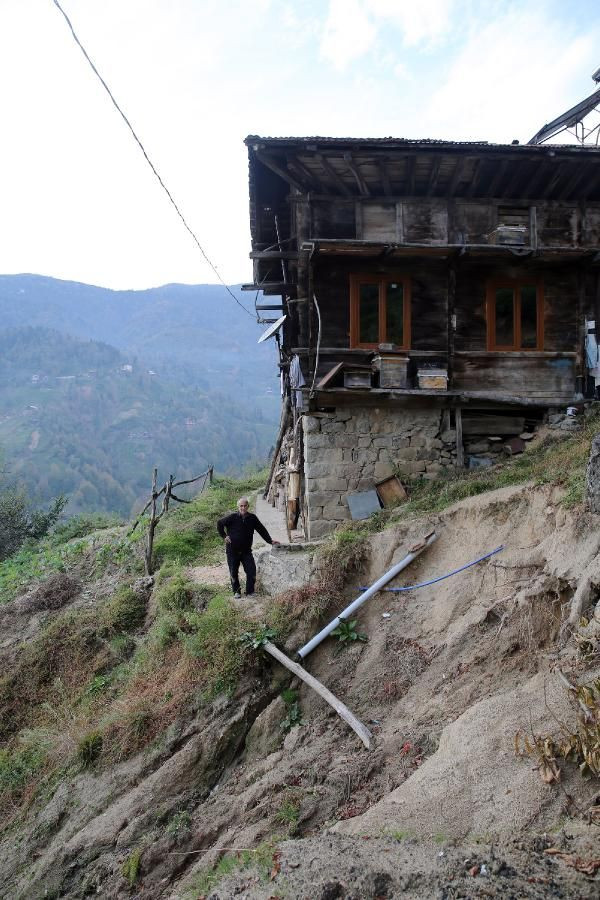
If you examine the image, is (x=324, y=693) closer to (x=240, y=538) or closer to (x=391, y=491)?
(x=240, y=538)

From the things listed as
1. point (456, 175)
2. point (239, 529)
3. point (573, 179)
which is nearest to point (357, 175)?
point (456, 175)

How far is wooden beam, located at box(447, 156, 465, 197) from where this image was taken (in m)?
11.5

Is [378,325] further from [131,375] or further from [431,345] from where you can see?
[131,375]

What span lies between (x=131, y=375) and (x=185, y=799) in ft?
315

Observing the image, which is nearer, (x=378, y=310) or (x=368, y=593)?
(x=368, y=593)

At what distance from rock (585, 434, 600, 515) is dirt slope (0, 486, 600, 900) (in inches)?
10.4

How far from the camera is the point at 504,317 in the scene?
12633 mm

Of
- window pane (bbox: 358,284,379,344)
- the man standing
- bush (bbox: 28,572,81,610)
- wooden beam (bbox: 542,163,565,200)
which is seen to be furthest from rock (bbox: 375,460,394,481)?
bush (bbox: 28,572,81,610)

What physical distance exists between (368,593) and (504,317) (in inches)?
277

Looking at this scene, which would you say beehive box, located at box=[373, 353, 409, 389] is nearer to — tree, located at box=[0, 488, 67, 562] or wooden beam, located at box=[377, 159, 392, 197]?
wooden beam, located at box=[377, 159, 392, 197]

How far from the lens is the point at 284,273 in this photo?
1471cm

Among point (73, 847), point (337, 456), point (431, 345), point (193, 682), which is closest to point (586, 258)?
point (431, 345)

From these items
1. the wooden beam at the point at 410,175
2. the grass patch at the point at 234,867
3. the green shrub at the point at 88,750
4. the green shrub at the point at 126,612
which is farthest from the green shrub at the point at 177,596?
the wooden beam at the point at 410,175

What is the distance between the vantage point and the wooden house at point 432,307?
11906mm
